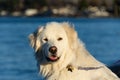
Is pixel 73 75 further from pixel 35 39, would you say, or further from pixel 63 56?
pixel 35 39

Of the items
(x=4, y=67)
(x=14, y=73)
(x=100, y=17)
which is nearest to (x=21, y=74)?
(x=14, y=73)

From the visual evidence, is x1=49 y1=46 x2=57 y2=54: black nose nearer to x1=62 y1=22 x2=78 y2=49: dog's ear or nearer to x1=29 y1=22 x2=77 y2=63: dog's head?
x1=29 y1=22 x2=77 y2=63: dog's head

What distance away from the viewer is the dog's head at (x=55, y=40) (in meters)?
8.03

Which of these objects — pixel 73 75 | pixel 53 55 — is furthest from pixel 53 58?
pixel 73 75

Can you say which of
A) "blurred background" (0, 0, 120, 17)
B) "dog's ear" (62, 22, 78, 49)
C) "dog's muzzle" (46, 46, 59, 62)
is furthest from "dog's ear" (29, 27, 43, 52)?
"blurred background" (0, 0, 120, 17)

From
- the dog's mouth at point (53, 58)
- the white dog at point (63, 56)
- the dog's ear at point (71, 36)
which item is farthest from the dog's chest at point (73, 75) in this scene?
the dog's ear at point (71, 36)

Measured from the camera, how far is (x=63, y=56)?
8.12m

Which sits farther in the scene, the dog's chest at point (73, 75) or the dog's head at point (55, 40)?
the dog's chest at point (73, 75)

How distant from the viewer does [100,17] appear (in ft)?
327

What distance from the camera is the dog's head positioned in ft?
26.3

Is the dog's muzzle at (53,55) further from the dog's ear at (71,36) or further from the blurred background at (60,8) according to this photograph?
the blurred background at (60,8)

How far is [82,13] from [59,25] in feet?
323

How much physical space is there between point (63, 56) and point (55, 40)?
9.0 inches

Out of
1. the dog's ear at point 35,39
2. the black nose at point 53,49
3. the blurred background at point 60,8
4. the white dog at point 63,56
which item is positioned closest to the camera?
the black nose at point 53,49
